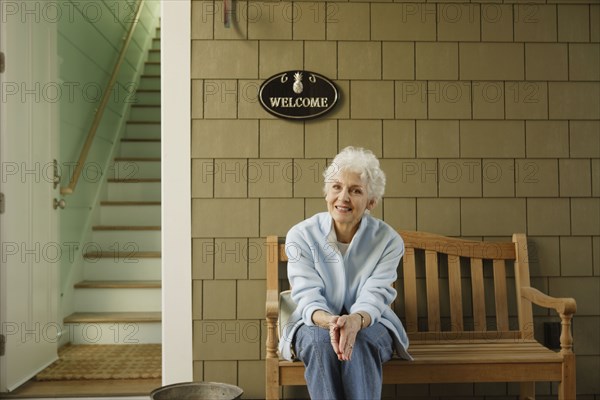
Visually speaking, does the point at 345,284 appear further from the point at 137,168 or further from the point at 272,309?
the point at 137,168

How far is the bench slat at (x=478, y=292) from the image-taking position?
3359 mm

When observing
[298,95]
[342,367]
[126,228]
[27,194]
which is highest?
[298,95]

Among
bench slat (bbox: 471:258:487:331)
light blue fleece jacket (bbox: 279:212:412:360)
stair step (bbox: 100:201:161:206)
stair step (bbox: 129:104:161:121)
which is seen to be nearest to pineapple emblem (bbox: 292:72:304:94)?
light blue fleece jacket (bbox: 279:212:412:360)

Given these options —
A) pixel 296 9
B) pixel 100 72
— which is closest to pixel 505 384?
pixel 296 9

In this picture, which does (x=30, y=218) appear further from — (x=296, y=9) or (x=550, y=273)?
(x=550, y=273)

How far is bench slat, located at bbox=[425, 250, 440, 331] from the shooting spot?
11.0ft

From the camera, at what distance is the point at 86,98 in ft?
16.9

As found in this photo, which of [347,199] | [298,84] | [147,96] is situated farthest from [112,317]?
[147,96]

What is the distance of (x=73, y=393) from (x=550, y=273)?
2599 millimetres

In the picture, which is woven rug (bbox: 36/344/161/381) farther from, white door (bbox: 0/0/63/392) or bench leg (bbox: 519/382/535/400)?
bench leg (bbox: 519/382/535/400)

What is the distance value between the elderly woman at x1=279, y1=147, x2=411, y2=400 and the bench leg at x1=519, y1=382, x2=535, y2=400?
92cm

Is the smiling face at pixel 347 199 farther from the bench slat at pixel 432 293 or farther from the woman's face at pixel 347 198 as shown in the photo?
the bench slat at pixel 432 293

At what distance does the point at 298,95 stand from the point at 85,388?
196 cm

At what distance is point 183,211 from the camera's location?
3375 millimetres
